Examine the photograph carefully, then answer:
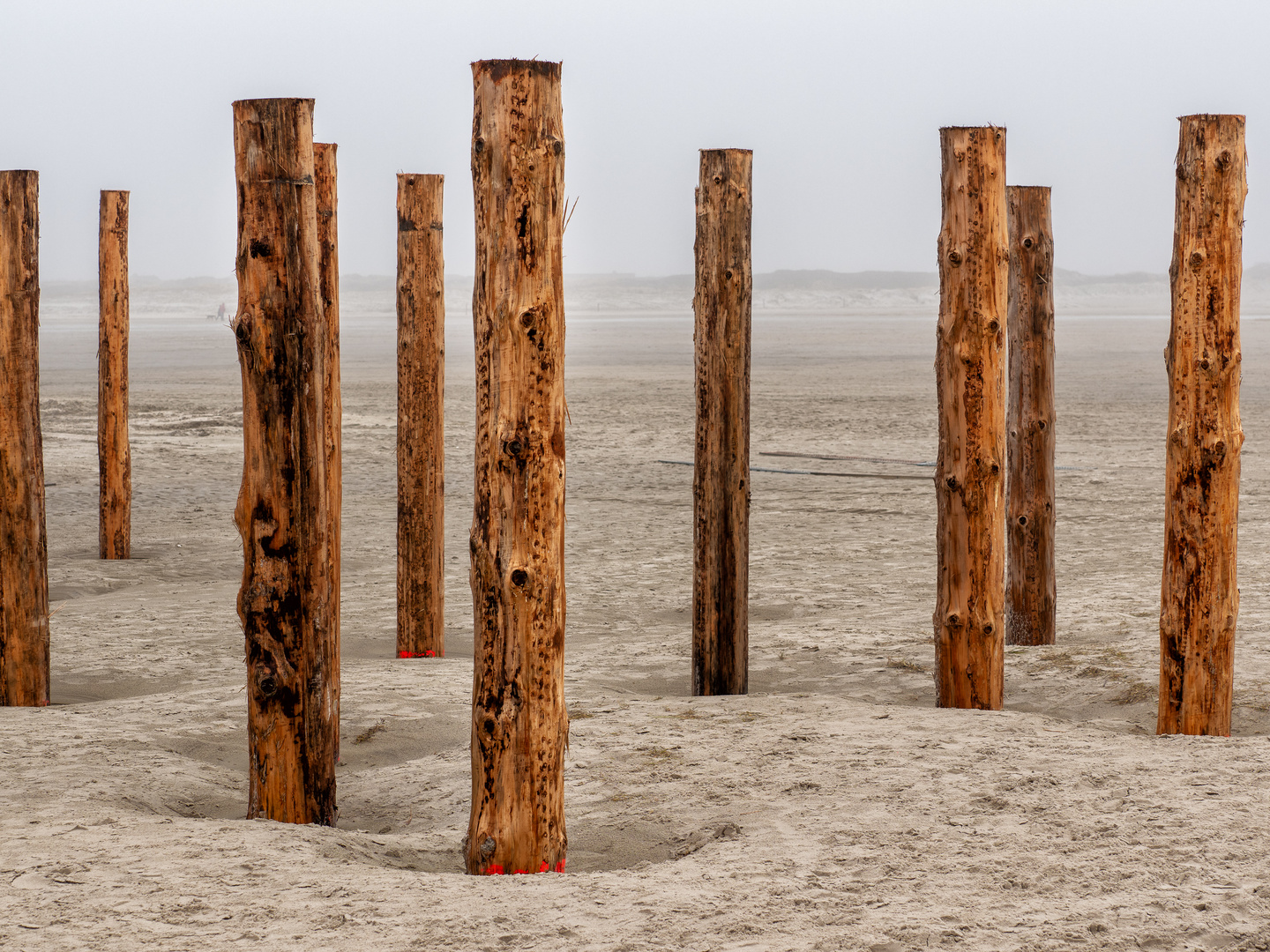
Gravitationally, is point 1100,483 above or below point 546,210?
below

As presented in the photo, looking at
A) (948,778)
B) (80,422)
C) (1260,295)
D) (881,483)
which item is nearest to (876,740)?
(948,778)

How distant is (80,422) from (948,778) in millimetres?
17492

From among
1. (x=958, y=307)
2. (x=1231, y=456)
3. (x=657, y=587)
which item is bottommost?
(x=657, y=587)

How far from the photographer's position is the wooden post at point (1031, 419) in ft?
22.6

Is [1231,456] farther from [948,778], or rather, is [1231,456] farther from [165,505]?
[165,505]

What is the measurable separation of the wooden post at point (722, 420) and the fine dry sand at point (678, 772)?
32cm

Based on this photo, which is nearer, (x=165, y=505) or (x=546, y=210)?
(x=546, y=210)

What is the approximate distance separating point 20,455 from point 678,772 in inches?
125

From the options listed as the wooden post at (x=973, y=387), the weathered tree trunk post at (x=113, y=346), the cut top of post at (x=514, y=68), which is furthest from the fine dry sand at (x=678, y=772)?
the cut top of post at (x=514, y=68)

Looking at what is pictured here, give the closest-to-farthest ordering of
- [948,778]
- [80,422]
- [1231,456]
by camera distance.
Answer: [948,778] → [1231,456] → [80,422]

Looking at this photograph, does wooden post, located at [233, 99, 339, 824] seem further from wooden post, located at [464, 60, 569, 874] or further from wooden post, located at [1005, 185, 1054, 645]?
wooden post, located at [1005, 185, 1054, 645]

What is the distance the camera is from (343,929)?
11.0 ft

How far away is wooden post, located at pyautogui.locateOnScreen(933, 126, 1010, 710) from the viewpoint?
5379 millimetres

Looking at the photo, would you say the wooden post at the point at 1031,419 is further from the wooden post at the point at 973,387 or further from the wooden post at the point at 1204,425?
the wooden post at the point at 1204,425
